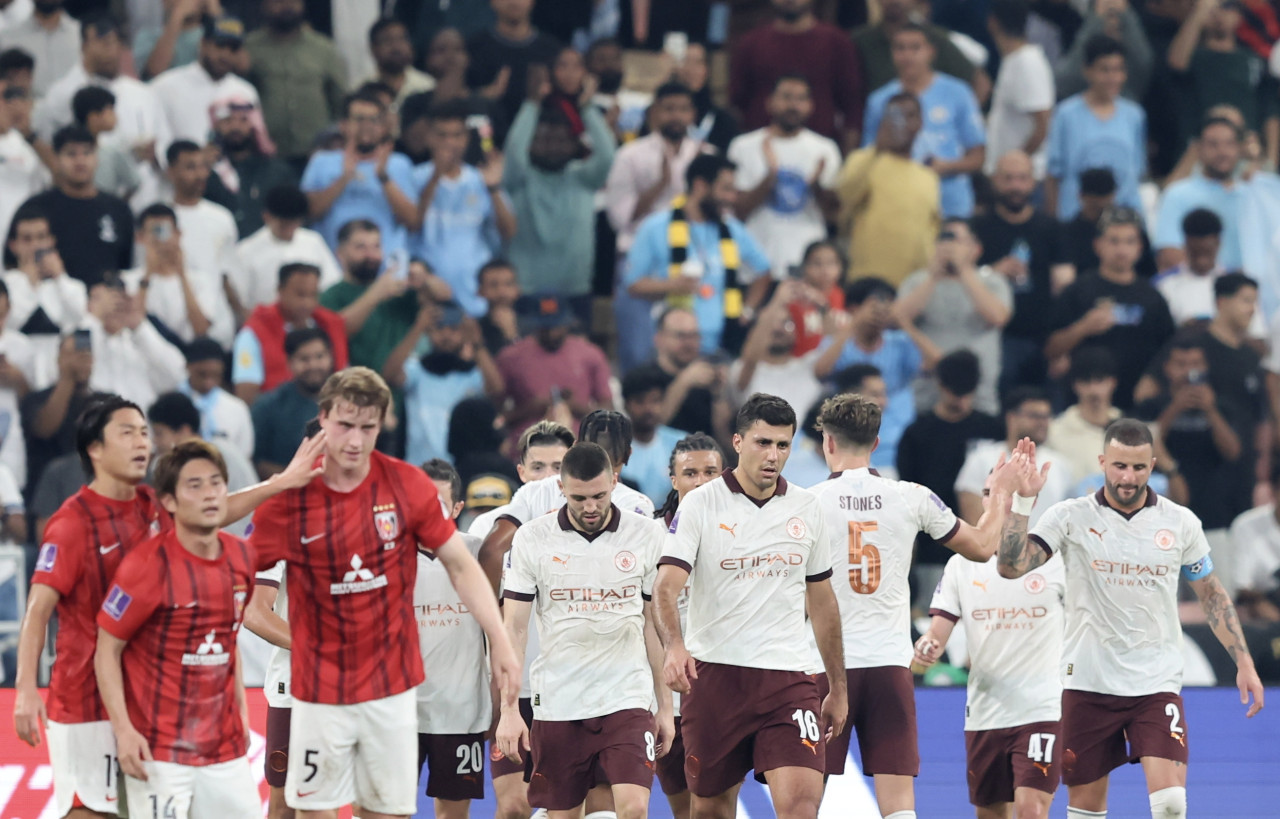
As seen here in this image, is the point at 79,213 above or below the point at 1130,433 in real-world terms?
above

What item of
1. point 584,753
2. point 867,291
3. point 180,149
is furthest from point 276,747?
point 867,291

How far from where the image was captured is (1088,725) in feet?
33.7

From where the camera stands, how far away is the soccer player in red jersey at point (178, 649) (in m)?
7.87

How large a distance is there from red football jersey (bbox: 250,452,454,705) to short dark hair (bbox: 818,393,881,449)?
2.53 m

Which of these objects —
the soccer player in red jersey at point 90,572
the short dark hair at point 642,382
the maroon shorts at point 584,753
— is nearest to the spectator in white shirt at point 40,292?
the short dark hair at point 642,382

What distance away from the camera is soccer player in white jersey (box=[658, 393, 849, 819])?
9.23 meters

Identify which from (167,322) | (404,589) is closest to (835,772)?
(404,589)

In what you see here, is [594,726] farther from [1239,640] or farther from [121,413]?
[1239,640]

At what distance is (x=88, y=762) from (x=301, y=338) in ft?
22.0

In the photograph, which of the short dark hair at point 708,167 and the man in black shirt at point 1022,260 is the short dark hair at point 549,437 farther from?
the man in black shirt at point 1022,260

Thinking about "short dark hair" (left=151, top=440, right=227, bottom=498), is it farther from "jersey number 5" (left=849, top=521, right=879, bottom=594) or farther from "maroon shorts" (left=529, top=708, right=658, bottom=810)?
"jersey number 5" (left=849, top=521, right=879, bottom=594)

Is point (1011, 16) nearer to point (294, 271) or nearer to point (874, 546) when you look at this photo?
point (294, 271)

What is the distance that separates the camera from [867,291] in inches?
620

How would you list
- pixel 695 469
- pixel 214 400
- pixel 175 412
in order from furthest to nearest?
pixel 214 400 < pixel 175 412 < pixel 695 469
